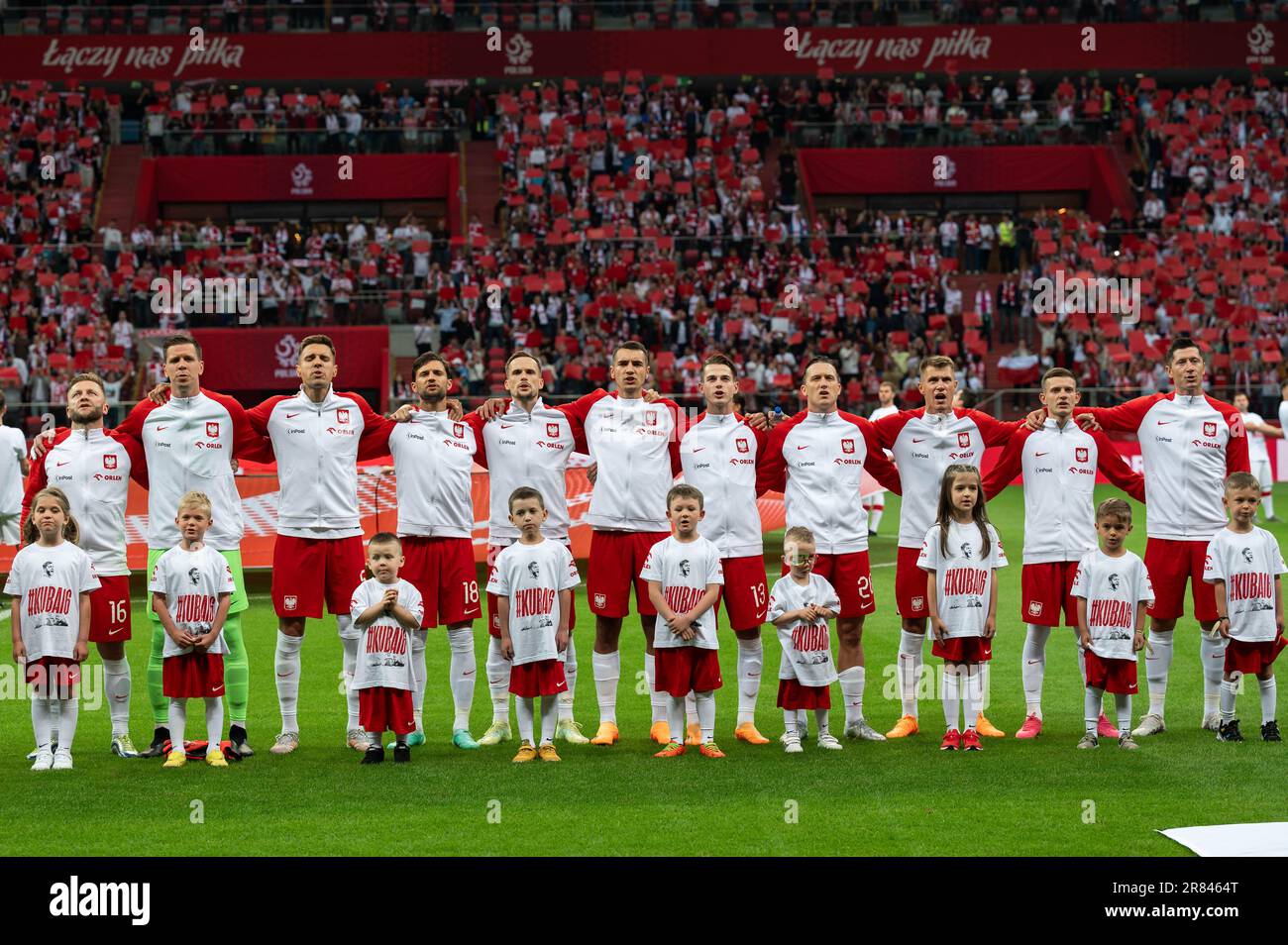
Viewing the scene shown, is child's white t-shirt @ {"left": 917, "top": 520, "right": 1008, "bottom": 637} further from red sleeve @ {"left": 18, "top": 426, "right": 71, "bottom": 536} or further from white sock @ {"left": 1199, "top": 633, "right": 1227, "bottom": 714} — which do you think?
red sleeve @ {"left": 18, "top": 426, "right": 71, "bottom": 536}

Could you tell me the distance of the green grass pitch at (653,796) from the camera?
701cm

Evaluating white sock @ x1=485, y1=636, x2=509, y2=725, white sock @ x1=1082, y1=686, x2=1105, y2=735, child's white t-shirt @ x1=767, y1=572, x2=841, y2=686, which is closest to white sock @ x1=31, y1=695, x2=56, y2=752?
white sock @ x1=485, y1=636, x2=509, y2=725

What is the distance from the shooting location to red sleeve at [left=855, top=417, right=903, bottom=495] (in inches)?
387

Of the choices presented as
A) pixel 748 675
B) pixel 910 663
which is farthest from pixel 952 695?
pixel 748 675

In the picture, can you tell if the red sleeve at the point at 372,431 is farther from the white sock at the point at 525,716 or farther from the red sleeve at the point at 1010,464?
the red sleeve at the point at 1010,464

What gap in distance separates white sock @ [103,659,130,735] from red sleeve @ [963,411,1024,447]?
5.25 m

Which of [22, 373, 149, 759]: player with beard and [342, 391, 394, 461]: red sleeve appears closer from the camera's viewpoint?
[22, 373, 149, 759]: player with beard

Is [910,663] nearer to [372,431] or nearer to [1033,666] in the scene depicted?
[1033,666]

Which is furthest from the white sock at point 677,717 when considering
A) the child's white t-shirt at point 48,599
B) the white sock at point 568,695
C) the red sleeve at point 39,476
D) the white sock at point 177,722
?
the red sleeve at point 39,476

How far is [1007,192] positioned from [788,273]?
939cm

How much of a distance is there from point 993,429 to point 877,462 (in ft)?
2.54

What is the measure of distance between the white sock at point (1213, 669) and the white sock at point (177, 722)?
230 inches

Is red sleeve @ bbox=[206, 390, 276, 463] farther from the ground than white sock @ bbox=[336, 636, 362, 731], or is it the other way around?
red sleeve @ bbox=[206, 390, 276, 463]
